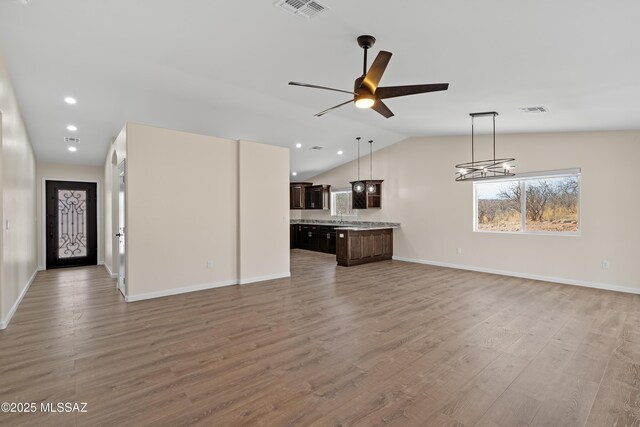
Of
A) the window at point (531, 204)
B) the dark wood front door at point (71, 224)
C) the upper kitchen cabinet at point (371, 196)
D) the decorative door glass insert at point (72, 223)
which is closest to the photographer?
the window at point (531, 204)

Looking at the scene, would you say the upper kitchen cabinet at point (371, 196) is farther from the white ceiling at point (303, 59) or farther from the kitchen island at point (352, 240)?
the white ceiling at point (303, 59)

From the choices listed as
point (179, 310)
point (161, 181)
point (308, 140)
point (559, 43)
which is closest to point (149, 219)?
point (161, 181)

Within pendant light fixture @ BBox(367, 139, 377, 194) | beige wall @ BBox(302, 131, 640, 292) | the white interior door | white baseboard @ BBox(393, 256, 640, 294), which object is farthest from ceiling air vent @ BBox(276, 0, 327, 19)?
white baseboard @ BBox(393, 256, 640, 294)

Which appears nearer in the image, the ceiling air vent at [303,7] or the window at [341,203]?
the ceiling air vent at [303,7]

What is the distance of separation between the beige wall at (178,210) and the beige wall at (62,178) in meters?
4.16

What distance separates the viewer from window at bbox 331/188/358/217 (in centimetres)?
1001

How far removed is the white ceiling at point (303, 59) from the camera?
8.15 ft

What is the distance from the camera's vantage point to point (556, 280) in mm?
5754

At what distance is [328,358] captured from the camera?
2793 millimetres

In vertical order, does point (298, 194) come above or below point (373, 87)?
below

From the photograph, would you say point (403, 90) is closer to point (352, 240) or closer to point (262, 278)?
point (262, 278)

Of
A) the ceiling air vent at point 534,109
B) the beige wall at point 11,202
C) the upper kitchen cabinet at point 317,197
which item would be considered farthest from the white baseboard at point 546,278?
the beige wall at point 11,202

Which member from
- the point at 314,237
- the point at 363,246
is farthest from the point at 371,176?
the point at 314,237

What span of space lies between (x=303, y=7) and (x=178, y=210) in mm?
3543
